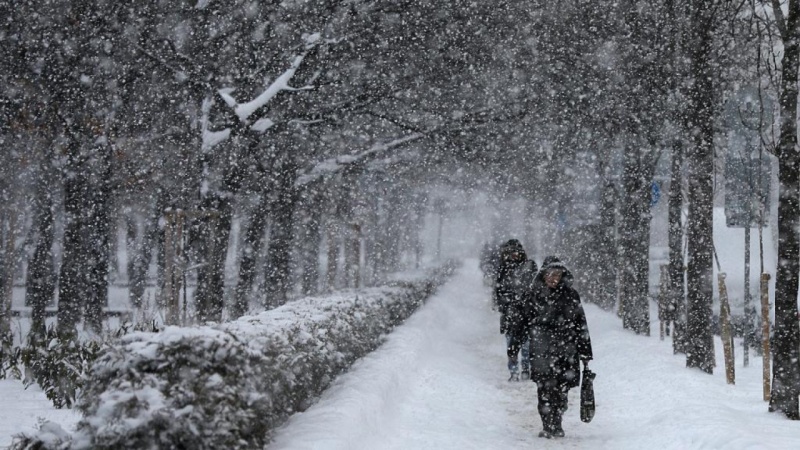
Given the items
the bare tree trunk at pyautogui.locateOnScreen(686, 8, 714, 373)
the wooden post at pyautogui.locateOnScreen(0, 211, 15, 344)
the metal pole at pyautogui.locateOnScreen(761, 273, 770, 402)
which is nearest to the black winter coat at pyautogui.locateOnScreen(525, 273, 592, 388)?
the metal pole at pyautogui.locateOnScreen(761, 273, 770, 402)

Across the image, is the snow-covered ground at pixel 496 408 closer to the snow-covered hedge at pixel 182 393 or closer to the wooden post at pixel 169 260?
the snow-covered hedge at pixel 182 393

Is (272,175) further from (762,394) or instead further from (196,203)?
(762,394)

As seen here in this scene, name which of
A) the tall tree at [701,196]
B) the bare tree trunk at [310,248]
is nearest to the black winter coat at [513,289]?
the tall tree at [701,196]

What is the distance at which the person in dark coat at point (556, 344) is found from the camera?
8.83 meters

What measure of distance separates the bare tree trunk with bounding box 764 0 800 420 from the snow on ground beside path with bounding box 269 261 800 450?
1.23 ft

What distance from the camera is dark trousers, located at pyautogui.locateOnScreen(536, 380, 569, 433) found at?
8.80 meters

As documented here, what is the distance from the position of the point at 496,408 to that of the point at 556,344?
205 cm

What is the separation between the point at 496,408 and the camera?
420 inches

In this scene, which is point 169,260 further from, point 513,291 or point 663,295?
point 663,295

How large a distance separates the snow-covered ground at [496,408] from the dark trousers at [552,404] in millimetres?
221

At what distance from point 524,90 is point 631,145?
2937mm

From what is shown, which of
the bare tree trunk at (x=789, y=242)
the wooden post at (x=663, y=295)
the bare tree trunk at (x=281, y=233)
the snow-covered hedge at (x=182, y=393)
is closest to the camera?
the snow-covered hedge at (x=182, y=393)

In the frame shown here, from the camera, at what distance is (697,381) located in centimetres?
1119

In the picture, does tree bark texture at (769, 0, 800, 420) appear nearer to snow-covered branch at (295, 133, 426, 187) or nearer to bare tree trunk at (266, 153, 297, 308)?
snow-covered branch at (295, 133, 426, 187)
